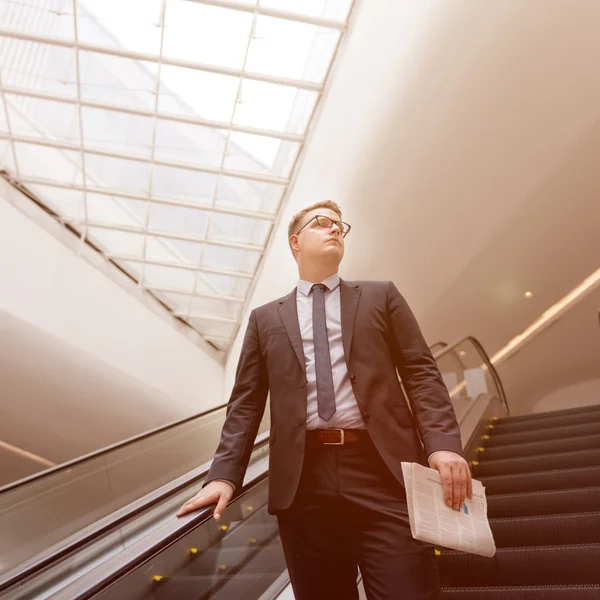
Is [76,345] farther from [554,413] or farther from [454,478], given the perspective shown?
[454,478]

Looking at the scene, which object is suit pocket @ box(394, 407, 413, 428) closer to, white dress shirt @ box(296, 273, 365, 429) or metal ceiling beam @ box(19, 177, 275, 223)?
white dress shirt @ box(296, 273, 365, 429)

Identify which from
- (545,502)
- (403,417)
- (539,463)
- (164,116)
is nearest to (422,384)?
(403,417)

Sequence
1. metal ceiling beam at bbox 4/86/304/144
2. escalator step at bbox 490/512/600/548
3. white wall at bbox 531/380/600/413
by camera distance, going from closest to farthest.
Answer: escalator step at bbox 490/512/600/548 → metal ceiling beam at bbox 4/86/304/144 → white wall at bbox 531/380/600/413

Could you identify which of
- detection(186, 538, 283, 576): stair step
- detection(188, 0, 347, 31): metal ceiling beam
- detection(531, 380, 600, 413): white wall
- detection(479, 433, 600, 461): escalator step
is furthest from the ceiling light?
detection(186, 538, 283, 576): stair step

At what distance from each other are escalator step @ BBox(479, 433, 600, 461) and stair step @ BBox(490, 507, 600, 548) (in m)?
1.29

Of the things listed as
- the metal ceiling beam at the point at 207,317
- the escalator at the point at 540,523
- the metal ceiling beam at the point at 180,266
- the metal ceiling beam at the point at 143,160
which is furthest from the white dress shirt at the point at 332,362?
the metal ceiling beam at the point at 207,317

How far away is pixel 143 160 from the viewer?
42.1 feet

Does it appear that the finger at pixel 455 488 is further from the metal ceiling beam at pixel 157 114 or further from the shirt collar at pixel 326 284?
the metal ceiling beam at pixel 157 114

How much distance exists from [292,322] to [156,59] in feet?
32.9

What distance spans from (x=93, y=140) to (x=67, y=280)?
3.26 m

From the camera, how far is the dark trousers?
1.57m

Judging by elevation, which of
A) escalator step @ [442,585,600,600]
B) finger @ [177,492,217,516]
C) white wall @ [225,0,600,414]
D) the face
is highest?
white wall @ [225,0,600,414]

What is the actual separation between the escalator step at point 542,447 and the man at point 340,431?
3.21m

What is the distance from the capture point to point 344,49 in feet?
32.1
